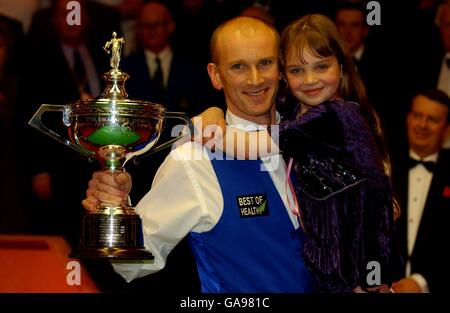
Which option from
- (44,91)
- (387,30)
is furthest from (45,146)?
(387,30)

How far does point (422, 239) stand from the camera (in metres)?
4.92

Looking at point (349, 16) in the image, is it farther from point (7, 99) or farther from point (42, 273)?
point (42, 273)

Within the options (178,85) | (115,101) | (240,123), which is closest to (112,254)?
(115,101)

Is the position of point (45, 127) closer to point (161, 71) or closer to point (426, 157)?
point (161, 71)

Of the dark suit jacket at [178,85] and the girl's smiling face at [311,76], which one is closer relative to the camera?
the girl's smiling face at [311,76]

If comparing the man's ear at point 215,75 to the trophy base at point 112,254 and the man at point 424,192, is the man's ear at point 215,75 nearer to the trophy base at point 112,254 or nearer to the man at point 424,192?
the trophy base at point 112,254

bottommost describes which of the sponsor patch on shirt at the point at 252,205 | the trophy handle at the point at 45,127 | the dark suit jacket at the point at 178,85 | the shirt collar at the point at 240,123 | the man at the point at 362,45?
the sponsor patch on shirt at the point at 252,205

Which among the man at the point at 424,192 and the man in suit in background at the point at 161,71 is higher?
the man in suit in background at the point at 161,71

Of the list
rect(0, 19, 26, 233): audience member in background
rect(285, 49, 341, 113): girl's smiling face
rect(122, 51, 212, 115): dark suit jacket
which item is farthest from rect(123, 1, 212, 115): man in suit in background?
rect(285, 49, 341, 113): girl's smiling face

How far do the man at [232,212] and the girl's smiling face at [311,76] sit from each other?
0.07 m

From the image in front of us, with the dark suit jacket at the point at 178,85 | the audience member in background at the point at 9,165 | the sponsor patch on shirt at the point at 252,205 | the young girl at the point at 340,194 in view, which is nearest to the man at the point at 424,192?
the dark suit jacket at the point at 178,85

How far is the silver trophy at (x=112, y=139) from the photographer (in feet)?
10.0

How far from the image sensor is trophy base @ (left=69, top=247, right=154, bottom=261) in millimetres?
3010

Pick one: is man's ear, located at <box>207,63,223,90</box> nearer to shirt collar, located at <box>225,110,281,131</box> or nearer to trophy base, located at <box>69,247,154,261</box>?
shirt collar, located at <box>225,110,281,131</box>
